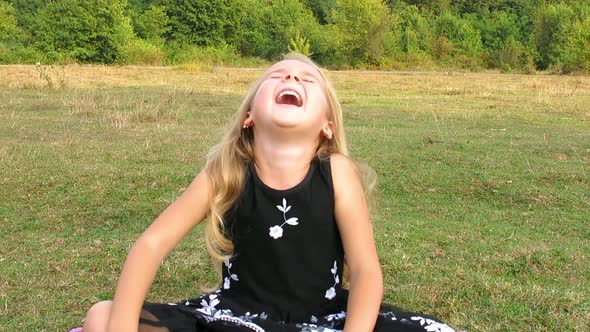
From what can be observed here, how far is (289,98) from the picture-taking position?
250cm

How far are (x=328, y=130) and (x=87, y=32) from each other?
38149 millimetres

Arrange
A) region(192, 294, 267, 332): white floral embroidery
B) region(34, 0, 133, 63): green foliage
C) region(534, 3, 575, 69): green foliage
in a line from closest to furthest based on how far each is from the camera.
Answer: region(192, 294, 267, 332): white floral embroidery, region(34, 0, 133, 63): green foliage, region(534, 3, 575, 69): green foliage

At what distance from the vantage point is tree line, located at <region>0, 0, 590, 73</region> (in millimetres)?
38719

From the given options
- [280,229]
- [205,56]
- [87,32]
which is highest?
[280,229]

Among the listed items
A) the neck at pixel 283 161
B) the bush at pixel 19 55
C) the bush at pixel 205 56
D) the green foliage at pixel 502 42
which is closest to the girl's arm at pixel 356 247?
the neck at pixel 283 161

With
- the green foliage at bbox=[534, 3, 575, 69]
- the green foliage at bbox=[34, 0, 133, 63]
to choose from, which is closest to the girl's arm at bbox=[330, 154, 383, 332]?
the green foliage at bbox=[34, 0, 133, 63]

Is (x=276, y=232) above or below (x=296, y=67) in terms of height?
below

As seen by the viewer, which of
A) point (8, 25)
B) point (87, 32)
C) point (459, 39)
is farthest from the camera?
point (459, 39)

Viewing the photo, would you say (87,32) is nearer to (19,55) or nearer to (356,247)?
(19,55)

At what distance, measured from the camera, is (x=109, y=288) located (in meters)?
4.00

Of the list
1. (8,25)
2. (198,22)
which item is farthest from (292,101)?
(198,22)

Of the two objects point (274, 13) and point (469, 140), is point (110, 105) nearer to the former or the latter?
point (469, 140)

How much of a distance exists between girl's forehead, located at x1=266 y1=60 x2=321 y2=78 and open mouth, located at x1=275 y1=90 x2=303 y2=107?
132 mm

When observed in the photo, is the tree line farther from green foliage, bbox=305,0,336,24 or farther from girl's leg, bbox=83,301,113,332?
girl's leg, bbox=83,301,113,332
